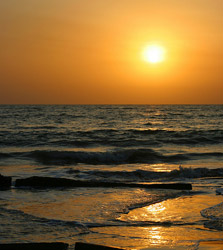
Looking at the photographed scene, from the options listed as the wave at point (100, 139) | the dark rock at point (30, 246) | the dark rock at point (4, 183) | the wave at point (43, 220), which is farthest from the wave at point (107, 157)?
the dark rock at point (30, 246)

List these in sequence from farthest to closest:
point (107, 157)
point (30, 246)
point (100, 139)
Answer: point (100, 139) < point (107, 157) < point (30, 246)

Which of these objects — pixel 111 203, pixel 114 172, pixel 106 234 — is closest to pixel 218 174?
pixel 114 172

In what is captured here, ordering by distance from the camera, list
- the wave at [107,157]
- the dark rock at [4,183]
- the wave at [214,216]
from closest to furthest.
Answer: the wave at [214,216] < the dark rock at [4,183] < the wave at [107,157]

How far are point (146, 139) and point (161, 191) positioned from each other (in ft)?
67.8

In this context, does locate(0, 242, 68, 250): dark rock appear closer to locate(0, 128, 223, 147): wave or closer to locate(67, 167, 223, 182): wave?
locate(67, 167, 223, 182): wave

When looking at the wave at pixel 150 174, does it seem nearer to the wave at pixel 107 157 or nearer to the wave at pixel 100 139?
the wave at pixel 107 157

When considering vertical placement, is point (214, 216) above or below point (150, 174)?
below

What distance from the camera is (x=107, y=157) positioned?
67.1ft

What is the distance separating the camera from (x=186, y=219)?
725 cm

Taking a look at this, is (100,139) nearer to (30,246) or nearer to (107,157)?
(107,157)

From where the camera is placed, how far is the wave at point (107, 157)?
62.6 ft

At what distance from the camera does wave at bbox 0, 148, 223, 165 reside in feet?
62.6

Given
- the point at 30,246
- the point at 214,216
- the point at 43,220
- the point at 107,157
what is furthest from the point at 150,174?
the point at 30,246

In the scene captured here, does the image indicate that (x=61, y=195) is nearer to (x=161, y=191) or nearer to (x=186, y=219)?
(x=161, y=191)
